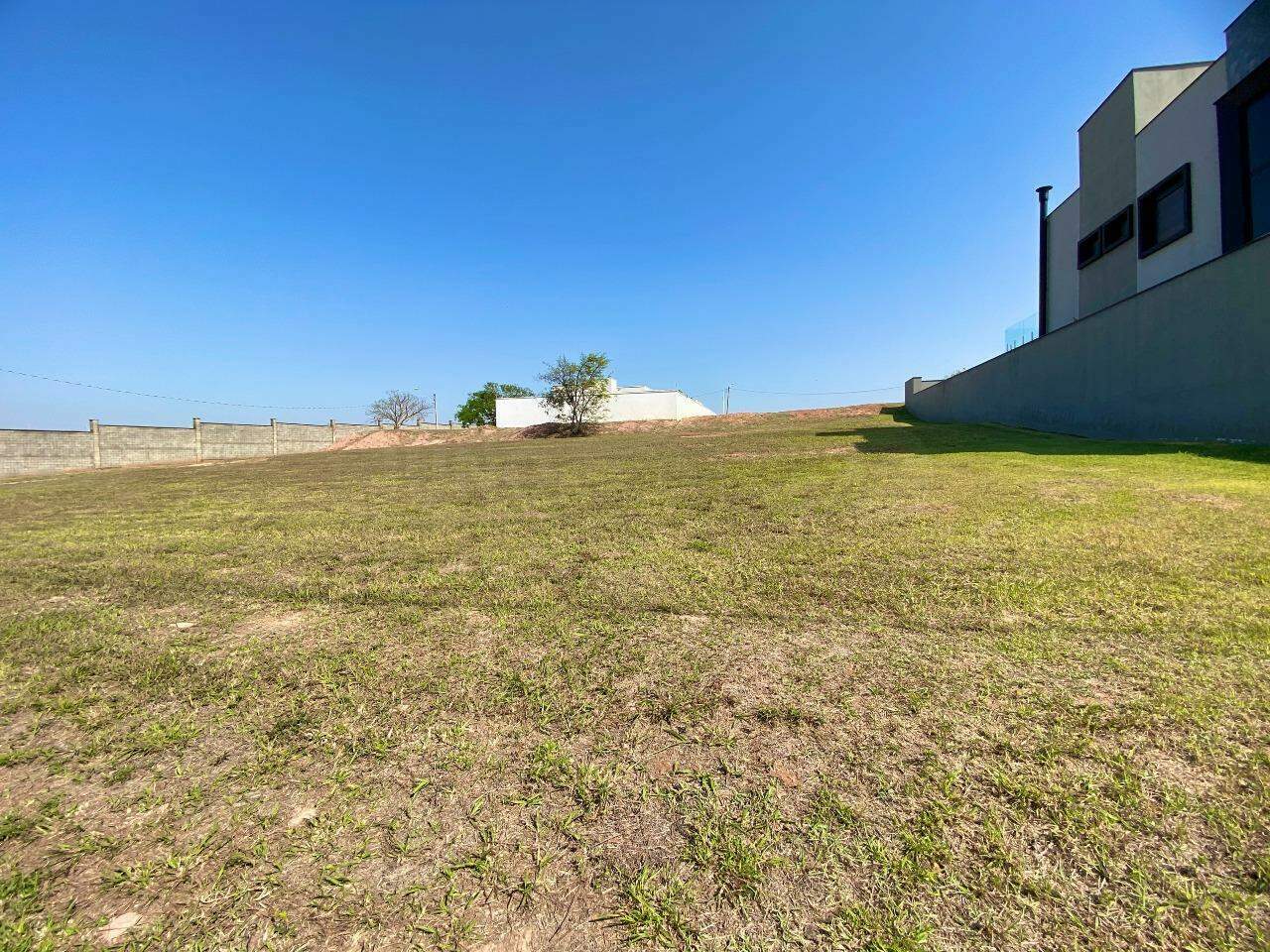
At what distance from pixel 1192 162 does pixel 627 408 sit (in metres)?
31.8

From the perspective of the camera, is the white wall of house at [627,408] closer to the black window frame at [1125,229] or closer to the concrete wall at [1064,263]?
the concrete wall at [1064,263]

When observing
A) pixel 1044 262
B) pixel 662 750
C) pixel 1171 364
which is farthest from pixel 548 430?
pixel 662 750

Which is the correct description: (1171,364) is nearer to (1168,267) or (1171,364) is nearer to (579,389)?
(1168,267)

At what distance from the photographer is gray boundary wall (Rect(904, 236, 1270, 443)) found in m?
8.25

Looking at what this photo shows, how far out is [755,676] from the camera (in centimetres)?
197

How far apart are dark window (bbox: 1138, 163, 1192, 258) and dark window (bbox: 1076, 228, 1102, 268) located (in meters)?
1.83

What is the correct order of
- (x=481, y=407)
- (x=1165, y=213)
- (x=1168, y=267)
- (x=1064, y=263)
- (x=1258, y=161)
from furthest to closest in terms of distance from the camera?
(x=481, y=407) < (x=1064, y=263) < (x=1165, y=213) < (x=1168, y=267) < (x=1258, y=161)

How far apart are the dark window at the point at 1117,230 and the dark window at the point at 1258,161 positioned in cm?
363

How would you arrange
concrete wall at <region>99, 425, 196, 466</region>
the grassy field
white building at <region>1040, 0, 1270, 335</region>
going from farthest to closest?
concrete wall at <region>99, 425, 196, 466</region>
white building at <region>1040, 0, 1270, 335</region>
the grassy field

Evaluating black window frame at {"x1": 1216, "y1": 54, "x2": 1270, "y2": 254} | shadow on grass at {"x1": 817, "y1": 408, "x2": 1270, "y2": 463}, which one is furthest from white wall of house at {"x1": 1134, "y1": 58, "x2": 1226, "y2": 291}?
shadow on grass at {"x1": 817, "y1": 408, "x2": 1270, "y2": 463}

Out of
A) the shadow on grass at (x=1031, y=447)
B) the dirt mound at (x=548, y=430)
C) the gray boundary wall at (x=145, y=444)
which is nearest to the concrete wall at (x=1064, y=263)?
the shadow on grass at (x=1031, y=447)

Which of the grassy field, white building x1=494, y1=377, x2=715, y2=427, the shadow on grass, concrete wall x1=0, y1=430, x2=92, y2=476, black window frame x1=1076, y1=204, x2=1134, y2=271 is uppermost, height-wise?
black window frame x1=1076, y1=204, x2=1134, y2=271

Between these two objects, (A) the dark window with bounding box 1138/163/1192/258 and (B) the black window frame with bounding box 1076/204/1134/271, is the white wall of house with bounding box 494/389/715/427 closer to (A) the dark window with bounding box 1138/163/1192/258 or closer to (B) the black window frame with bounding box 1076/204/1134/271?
(B) the black window frame with bounding box 1076/204/1134/271

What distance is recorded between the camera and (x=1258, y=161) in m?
10.0
